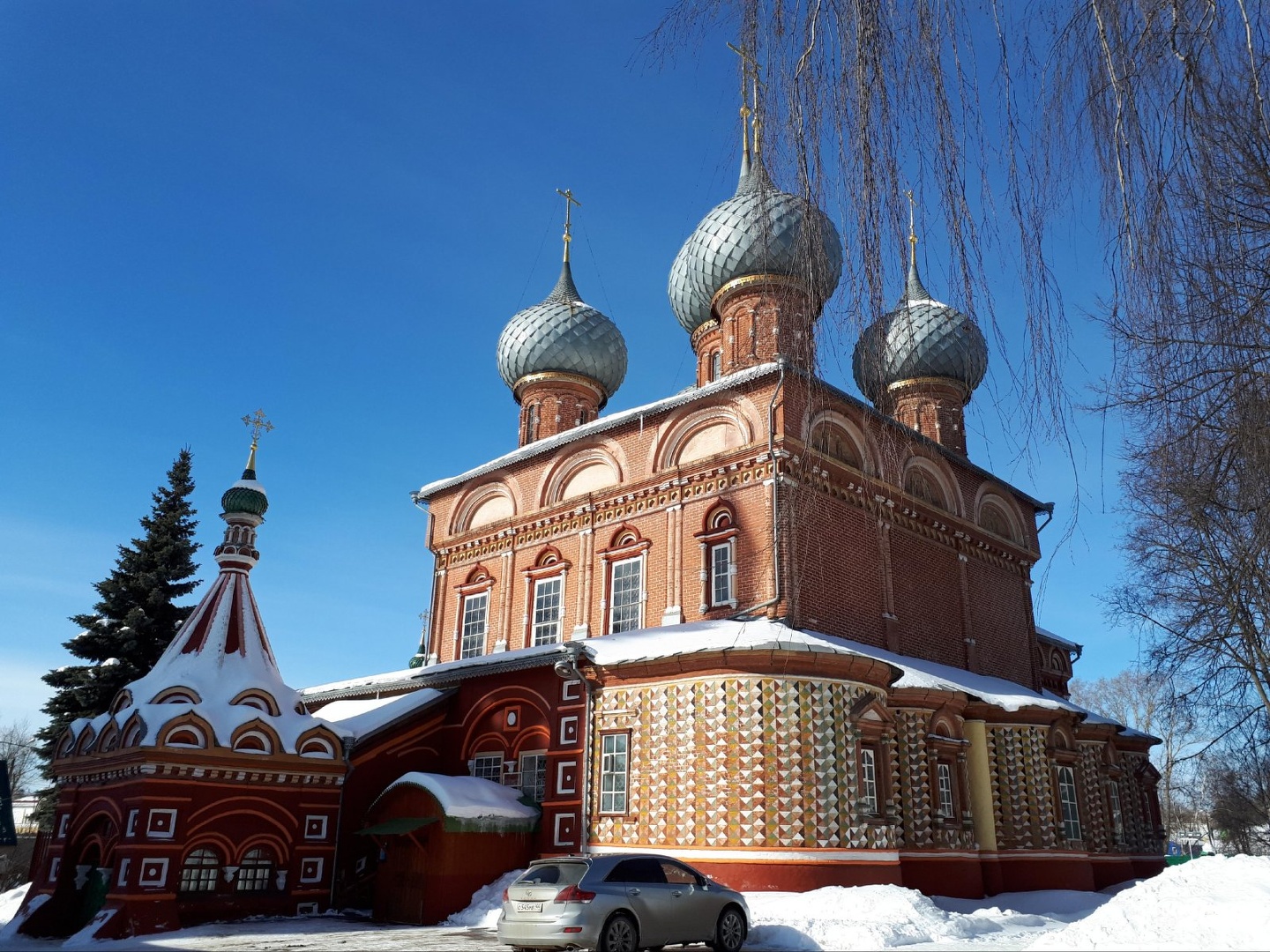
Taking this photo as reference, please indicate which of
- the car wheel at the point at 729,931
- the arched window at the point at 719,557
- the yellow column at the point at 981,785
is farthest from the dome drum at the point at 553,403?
the car wheel at the point at 729,931

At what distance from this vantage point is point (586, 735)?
40.4ft

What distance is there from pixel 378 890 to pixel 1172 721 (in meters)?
11.7

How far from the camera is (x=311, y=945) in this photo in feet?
29.9

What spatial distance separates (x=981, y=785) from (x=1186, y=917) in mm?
7836

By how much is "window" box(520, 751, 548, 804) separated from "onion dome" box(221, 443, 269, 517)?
5510 mm

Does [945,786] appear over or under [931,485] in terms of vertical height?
under

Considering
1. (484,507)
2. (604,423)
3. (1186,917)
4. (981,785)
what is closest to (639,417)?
(604,423)

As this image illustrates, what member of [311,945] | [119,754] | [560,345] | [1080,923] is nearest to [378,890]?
[311,945]

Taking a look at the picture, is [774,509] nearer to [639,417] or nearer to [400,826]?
[639,417]

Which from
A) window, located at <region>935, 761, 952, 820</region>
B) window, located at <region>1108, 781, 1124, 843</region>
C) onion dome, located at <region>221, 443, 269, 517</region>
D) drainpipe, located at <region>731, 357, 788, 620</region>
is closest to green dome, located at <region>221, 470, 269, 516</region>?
onion dome, located at <region>221, 443, 269, 517</region>

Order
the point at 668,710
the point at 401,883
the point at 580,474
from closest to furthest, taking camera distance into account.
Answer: the point at 401,883 < the point at 668,710 < the point at 580,474

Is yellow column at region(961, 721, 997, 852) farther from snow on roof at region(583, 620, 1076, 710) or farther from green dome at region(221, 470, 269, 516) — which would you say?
green dome at region(221, 470, 269, 516)

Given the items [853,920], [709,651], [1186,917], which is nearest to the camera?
[1186,917]

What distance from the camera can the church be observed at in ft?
36.0
